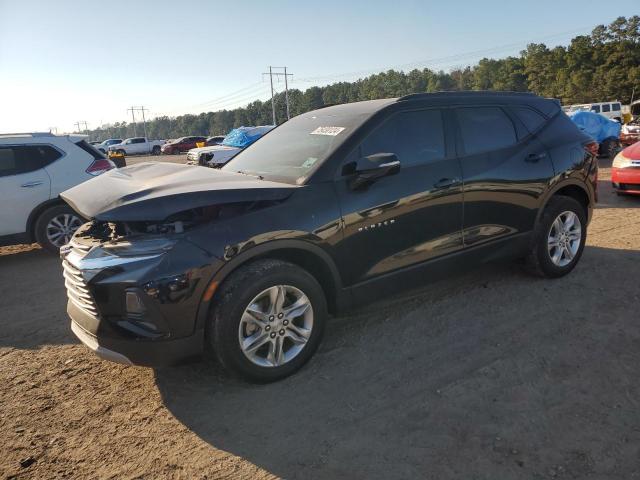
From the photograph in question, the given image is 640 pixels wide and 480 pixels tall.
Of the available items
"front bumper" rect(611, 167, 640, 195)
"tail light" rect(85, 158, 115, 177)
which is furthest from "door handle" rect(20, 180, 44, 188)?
"front bumper" rect(611, 167, 640, 195)

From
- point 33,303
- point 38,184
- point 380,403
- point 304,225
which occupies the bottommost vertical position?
point 380,403

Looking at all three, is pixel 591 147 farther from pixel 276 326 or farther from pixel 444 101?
pixel 276 326

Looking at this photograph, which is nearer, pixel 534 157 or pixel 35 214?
pixel 534 157

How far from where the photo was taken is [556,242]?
475cm

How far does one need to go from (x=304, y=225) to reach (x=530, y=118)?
285 centimetres

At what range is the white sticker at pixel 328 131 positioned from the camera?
12.1ft

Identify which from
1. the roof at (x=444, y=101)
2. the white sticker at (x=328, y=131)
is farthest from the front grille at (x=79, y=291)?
the roof at (x=444, y=101)

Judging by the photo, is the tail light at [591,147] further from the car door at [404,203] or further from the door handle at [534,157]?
the car door at [404,203]

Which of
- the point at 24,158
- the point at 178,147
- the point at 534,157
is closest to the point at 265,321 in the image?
the point at 534,157

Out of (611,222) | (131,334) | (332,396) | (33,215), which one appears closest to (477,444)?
(332,396)

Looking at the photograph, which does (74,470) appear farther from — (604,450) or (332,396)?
(604,450)

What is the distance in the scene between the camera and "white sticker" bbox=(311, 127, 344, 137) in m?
3.68

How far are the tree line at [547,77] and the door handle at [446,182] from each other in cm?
2752

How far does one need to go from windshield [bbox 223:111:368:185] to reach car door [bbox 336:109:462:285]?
222mm
